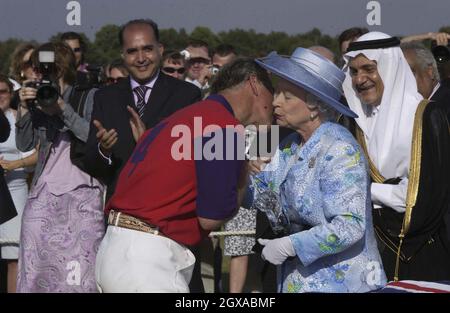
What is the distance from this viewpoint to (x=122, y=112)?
6.00 m

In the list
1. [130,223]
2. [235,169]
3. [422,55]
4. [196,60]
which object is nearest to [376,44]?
[422,55]

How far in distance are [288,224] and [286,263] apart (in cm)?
19

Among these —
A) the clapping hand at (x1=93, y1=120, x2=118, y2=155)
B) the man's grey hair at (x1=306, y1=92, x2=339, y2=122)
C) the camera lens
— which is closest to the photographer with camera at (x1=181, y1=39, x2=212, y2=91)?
the camera lens

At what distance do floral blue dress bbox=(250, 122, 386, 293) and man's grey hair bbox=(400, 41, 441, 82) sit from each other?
196 centimetres

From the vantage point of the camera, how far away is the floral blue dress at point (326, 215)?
14.1ft

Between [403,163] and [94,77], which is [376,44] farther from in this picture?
[94,77]

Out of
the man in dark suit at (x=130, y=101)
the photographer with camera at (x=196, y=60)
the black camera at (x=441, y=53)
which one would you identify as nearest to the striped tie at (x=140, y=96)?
the man in dark suit at (x=130, y=101)

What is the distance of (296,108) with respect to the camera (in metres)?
4.61

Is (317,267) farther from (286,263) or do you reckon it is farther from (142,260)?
(142,260)

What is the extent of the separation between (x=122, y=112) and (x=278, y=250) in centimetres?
198

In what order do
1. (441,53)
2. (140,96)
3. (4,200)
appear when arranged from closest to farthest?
(140,96)
(4,200)
(441,53)

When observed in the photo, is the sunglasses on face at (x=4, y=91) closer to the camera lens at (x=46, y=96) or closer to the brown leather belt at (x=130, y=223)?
the camera lens at (x=46, y=96)

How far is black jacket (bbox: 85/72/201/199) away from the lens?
5902 mm

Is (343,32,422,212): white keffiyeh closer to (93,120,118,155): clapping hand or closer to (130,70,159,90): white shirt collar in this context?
(130,70,159,90): white shirt collar
